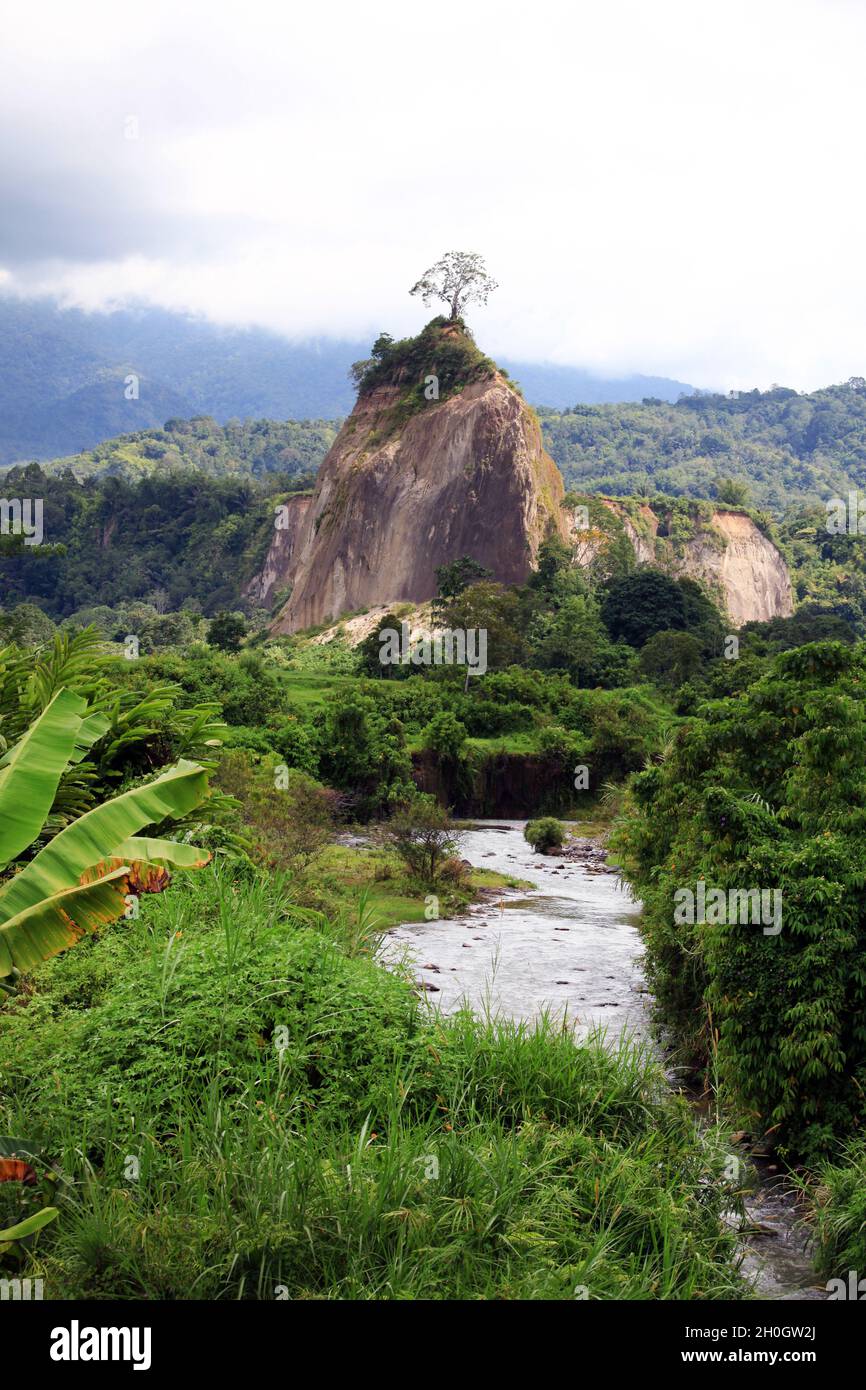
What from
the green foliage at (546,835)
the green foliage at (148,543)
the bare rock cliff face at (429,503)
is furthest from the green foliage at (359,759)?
the green foliage at (148,543)

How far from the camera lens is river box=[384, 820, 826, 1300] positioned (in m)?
8.41

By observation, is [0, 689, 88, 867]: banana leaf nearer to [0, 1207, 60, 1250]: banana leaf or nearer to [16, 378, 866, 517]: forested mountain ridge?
[0, 1207, 60, 1250]: banana leaf

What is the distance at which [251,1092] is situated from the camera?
240 inches

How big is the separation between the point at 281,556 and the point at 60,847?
269 ft

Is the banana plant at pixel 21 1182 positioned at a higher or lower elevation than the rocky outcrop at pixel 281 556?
lower

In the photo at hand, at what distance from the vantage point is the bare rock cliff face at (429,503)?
62594 mm

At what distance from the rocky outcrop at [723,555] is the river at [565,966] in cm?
5596

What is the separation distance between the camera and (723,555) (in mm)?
82000

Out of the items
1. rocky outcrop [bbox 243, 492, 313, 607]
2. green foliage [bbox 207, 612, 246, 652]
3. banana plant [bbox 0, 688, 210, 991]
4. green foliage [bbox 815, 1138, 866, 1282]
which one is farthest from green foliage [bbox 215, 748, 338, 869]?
rocky outcrop [bbox 243, 492, 313, 607]

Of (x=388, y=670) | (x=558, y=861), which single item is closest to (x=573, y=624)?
(x=388, y=670)

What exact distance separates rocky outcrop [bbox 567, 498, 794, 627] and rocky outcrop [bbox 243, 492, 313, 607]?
22715 mm

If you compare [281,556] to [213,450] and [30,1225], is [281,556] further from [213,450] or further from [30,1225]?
[30,1225]

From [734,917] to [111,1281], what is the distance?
6.24 metres

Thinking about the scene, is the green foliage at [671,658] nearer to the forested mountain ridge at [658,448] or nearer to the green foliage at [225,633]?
the green foliage at [225,633]
